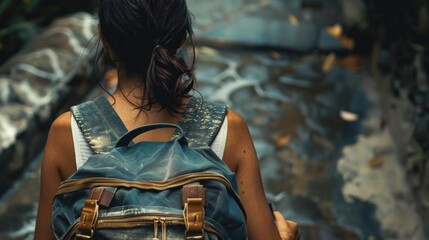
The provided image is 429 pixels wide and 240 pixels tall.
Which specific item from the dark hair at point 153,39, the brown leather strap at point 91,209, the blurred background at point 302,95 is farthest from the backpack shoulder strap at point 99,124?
the blurred background at point 302,95

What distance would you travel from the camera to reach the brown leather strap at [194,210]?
6.41ft

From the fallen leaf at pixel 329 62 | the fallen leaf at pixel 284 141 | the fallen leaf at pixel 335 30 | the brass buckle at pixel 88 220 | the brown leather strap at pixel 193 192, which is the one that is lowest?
the fallen leaf at pixel 329 62

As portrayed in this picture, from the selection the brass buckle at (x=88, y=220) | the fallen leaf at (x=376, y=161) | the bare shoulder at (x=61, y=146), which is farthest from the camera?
the fallen leaf at (x=376, y=161)

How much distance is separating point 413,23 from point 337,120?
3.24 ft

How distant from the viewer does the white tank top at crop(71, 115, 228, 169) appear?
232cm

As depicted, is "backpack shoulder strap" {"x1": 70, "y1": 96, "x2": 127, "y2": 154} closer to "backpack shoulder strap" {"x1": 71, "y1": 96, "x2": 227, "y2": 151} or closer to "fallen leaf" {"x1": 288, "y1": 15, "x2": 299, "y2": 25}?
"backpack shoulder strap" {"x1": 71, "y1": 96, "x2": 227, "y2": 151}

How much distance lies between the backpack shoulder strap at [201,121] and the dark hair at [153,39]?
75 mm

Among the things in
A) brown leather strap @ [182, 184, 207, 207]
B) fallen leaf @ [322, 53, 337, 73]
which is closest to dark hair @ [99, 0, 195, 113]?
brown leather strap @ [182, 184, 207, 207]

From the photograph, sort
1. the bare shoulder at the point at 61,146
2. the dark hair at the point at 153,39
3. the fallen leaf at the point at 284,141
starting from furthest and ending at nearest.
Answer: the fallen leaf at the point at 284,141 < the bare shoulder at the point at 61,146 < the dark hair at the point at 153,39

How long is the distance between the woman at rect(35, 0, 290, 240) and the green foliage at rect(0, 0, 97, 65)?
4577 mm

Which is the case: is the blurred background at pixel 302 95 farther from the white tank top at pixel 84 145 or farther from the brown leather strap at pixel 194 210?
the brown leather strap at pixel 194 210

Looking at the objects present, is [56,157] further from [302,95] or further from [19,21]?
[19,21]

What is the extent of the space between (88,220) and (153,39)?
58 cm

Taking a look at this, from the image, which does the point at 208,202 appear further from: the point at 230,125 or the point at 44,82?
the point at 44,82
